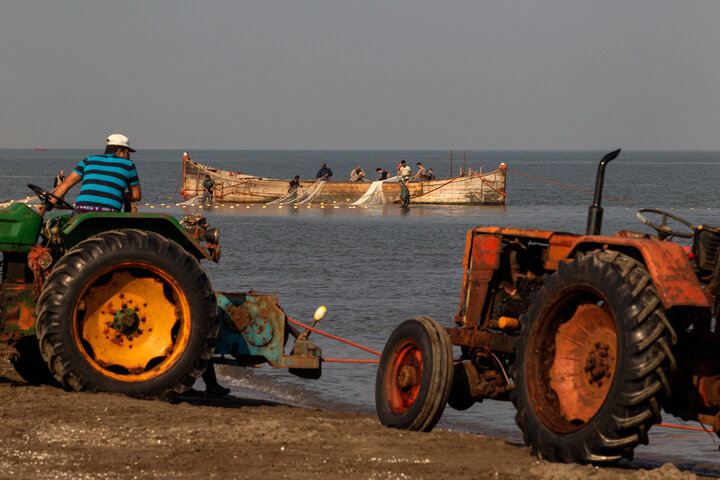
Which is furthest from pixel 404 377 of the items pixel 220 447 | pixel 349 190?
pixel 349 190

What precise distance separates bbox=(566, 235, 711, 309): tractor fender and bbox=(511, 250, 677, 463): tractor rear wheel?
0.06 m

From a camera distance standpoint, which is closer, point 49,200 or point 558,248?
point 558,248

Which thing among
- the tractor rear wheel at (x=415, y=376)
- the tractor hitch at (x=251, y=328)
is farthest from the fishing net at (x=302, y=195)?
the tractor rear wheel at (x=415, y=376)

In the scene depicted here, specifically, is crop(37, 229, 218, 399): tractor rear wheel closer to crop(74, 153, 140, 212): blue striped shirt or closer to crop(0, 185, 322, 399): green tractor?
crop(0, 185, 322, 399): green tractor

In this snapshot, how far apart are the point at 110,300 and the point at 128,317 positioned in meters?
0.19

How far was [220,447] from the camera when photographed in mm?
6527

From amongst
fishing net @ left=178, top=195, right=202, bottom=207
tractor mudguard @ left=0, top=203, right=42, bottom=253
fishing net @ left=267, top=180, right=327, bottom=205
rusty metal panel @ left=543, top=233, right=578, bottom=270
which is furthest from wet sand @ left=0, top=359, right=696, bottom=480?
fishing net @ left=178, top=195, right=202, bottom=207

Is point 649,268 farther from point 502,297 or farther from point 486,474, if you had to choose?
point 502,297

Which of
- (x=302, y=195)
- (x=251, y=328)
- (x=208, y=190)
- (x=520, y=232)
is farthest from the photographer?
(x=208, y=190)

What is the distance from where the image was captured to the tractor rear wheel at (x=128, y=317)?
25.1 ft

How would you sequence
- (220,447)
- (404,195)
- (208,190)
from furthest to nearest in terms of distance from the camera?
(208,190) → (404,195) → (220,447)

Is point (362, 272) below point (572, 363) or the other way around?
below

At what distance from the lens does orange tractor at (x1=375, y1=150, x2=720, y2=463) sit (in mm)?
5527
